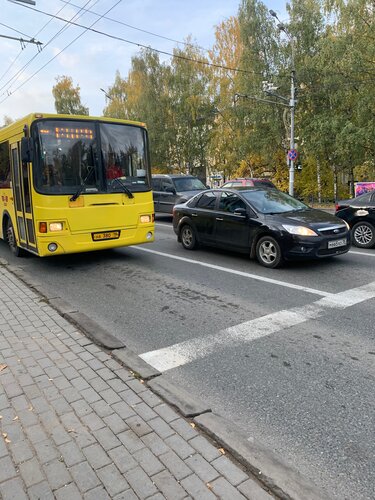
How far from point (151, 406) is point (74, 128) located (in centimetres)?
602

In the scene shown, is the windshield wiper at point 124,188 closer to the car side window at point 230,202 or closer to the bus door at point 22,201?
the bus door at point 22,201

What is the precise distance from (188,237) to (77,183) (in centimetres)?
331

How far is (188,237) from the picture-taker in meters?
9.91

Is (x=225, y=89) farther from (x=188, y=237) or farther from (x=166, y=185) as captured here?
(x=188, y=237)

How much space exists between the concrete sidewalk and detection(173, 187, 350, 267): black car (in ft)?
14.9

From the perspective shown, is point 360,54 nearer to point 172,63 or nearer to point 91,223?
point 91,223

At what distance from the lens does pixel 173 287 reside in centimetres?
672

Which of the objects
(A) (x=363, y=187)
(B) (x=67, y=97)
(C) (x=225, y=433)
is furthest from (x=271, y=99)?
(B) (x=67, y=97)

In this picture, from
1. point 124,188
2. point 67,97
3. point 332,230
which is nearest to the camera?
point 332,230

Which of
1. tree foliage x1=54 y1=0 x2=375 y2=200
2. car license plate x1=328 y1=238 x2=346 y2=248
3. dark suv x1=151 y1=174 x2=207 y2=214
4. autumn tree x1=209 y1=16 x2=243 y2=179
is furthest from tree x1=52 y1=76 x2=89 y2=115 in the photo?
car license plate x1=328 y1=238 x2=346 y2=248

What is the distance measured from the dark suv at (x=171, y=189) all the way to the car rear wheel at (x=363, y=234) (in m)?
7.07

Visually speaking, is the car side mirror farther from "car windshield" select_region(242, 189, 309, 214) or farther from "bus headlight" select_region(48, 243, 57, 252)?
"bus headlight" select_region(48, 243, 57, 252)

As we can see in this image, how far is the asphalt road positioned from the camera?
2791mm

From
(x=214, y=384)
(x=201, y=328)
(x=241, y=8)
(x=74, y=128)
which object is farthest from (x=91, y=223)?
(x=241, y=8)
